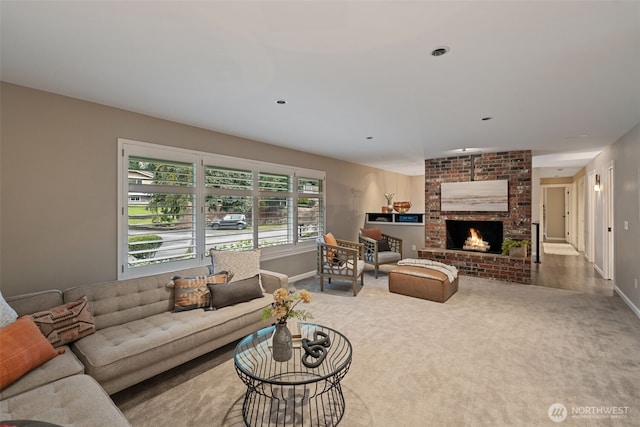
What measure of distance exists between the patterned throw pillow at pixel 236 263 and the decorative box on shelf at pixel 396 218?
4512 millimetres

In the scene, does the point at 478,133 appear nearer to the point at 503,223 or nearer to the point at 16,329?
the point at 503,223

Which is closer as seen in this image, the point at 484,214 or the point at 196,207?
the point at 196,207

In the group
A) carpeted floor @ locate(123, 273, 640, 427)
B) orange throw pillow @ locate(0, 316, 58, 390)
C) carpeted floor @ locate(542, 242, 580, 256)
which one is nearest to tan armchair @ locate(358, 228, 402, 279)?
carpeted floor @ locate(123, 273, 640, 427)

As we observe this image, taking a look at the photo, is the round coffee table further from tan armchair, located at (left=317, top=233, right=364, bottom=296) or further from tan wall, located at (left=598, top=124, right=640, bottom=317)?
tan wall, located at (left=598, top=124, right=640, bottom=317)

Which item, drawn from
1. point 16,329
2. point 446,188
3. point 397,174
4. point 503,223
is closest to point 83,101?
point 16,329

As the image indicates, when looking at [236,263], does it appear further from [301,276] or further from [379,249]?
[379,249]

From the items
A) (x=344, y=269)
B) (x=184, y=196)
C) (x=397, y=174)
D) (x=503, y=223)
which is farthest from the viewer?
(x=397, y=174)

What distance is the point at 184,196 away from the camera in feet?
12.6

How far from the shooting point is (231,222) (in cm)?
446

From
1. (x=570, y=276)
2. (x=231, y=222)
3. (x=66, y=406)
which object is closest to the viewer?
(x=66, y=406)

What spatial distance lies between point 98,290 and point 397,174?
8.69 metres

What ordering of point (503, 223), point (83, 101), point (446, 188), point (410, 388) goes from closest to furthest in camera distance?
point (410, 388)
point (83, 101)
point (503, 223)
point (446, 188)

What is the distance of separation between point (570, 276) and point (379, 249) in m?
3.64

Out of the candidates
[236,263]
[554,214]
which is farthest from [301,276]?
[554,214]
